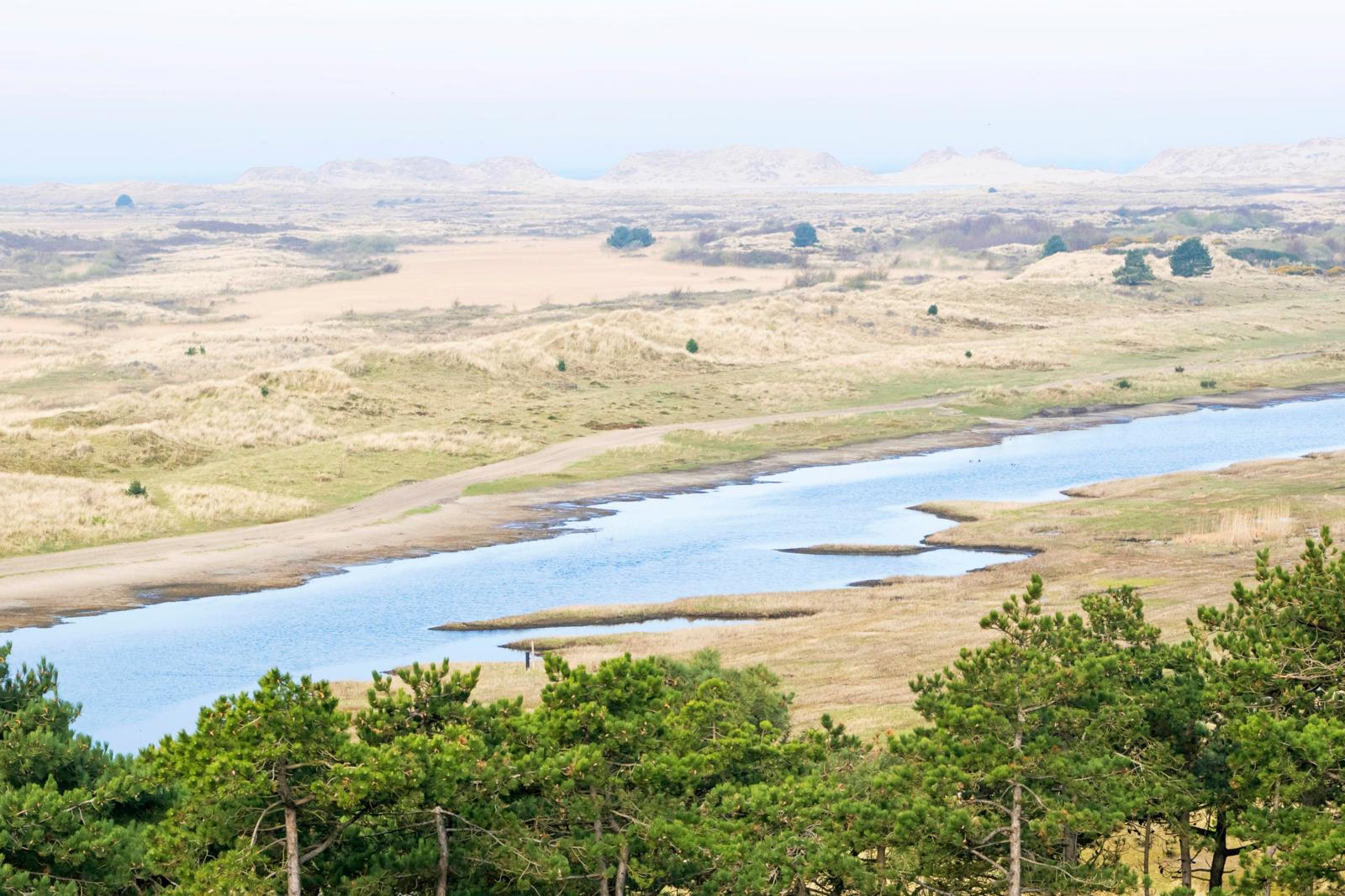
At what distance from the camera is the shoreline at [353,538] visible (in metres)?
78.9

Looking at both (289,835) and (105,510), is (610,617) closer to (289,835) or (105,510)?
(105,510)

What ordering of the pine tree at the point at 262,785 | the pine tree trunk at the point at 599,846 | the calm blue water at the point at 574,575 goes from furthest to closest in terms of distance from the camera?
the calm blue water at the point at 574,575 → the pine tree trunk at the point at 599,846 → the pine tree at the point at 262,785

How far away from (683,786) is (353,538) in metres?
67.5

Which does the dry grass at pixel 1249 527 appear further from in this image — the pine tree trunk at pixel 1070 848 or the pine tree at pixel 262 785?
the pine tree at pixel 262 785

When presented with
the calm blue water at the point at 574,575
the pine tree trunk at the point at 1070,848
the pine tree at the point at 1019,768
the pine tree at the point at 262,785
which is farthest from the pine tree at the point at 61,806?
the calm blue water at the point at 574,575

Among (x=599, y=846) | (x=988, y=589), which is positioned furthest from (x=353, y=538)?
(x=599, y=846)

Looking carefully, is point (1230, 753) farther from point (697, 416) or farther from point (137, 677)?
point (697, 416)

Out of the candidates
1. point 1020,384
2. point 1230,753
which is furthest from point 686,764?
point 1020,384

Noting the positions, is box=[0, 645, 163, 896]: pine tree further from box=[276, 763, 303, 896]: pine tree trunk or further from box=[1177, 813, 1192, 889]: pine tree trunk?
box=[1177, 813, 1192, 889]: pine tree trunk

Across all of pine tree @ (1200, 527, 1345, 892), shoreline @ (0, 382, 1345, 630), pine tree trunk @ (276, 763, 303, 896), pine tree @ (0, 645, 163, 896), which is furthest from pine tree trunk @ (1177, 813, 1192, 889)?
shoreline @ (0, 382, 1345, 630)

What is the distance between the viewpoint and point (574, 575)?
269ft

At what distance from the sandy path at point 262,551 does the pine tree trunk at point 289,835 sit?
53760mm

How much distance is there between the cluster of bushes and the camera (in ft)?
78.7

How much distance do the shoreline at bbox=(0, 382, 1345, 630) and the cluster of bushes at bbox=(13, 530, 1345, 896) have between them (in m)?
52.6
